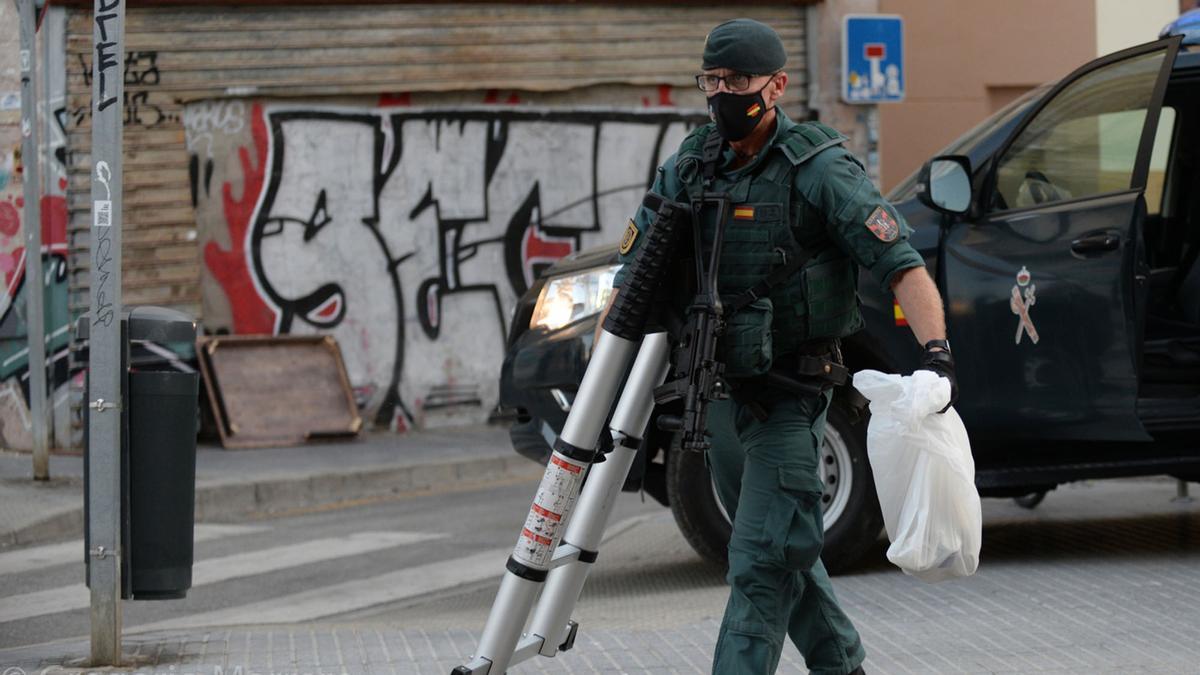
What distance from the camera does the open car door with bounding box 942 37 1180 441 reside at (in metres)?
6.32

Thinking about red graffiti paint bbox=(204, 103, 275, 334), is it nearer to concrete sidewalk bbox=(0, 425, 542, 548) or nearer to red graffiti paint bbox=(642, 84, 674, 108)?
concrete sidewalk bbox=(0, 425, 542, 548)

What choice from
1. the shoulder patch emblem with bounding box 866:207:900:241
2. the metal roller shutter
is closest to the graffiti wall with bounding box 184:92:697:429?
the metal roller shutter

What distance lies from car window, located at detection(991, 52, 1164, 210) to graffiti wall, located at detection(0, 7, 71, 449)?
7.76 meters

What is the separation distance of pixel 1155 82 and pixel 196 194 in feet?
26.5

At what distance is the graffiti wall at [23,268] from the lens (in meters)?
12.0

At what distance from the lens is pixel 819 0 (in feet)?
45.6

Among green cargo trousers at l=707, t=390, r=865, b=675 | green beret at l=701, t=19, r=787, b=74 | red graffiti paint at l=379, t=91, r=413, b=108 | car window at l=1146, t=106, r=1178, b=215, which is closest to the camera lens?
green cargo trousers at l=707, t=390, r=865, b=675

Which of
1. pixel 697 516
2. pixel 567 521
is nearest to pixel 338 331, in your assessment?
pixel 697 516

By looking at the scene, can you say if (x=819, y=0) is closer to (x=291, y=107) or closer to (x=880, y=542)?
(x=291, y=107)

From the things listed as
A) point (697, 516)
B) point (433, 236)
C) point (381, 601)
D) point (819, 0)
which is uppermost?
point (819, 0)

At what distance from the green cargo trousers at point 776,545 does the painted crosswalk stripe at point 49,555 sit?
4348mm

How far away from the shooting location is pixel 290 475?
10555mm

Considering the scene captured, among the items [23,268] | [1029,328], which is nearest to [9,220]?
[23,268]

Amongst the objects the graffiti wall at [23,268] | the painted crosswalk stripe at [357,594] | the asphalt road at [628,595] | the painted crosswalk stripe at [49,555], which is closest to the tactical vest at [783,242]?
the asphalt road at [628,595]
